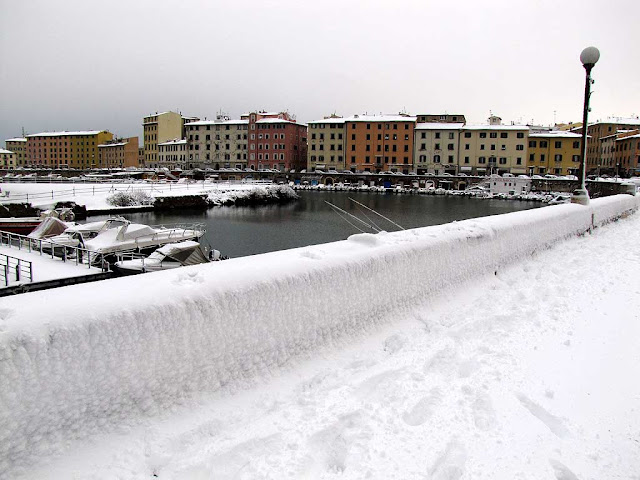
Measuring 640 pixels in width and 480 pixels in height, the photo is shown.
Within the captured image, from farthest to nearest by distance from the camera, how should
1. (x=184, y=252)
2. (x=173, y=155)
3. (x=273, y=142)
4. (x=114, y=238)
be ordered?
(x=173, y=155), (x=273, y=142), (x=114, y=238), (x=184, y=252)

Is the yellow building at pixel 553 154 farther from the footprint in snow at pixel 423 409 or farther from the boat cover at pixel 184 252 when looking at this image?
the footprint in snow at pixel 423 409

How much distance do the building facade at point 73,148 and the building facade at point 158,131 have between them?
28449 mm

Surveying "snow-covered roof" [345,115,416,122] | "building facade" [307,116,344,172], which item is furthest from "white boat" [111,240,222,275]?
"building facade" [307,116,344,172]

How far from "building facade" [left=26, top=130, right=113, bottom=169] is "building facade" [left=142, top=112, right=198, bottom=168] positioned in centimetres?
2845

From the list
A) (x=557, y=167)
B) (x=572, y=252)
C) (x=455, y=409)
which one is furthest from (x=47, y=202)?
(x=557, y=167)

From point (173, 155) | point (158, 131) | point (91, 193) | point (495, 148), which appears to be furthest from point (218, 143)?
point (495, 148)

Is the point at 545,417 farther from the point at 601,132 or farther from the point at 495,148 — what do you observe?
the point at 601,132

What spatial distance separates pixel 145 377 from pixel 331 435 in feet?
4.41

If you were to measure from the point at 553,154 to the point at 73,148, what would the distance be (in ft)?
420

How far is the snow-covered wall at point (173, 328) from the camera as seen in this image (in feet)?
9.30

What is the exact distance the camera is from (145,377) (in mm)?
3367

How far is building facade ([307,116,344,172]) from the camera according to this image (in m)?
99.9

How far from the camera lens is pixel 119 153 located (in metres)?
137

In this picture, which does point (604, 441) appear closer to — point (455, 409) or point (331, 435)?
point (455, 409)
